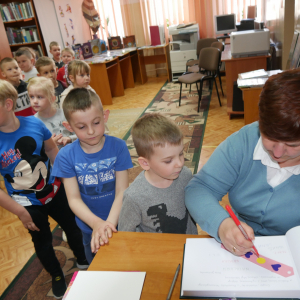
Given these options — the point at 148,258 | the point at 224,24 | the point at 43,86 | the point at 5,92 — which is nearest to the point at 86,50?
the point at 224,24

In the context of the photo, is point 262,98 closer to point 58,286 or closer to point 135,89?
point 58,286

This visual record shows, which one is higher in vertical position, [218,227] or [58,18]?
[58,18]

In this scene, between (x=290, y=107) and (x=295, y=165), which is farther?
(x=295, y=165)

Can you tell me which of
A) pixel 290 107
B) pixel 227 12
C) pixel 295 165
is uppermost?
pixel 227 12

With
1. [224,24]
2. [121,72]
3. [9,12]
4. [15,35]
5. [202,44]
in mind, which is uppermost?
[9,12]

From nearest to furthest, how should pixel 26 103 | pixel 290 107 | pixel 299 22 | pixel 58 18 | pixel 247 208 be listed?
pixel 290 107 < pixel 247 208 < pixel 299 22 < pixel 26 103 < pixel 58 18

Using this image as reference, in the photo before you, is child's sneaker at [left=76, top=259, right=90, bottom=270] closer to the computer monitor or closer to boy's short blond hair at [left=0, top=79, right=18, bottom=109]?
boy's short blond hair at [left=0, top=79, right=18, bottom=109]

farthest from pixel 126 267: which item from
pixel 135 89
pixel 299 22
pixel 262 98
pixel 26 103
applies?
pixel 135 89

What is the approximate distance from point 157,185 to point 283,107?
52cm

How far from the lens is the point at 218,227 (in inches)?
30.7

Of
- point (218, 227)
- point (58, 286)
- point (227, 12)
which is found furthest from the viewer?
point (227, 12)

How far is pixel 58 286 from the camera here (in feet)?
5.22

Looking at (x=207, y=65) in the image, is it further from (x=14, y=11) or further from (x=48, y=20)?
(x=14, y=11)

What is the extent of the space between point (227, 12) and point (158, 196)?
6738 mm
